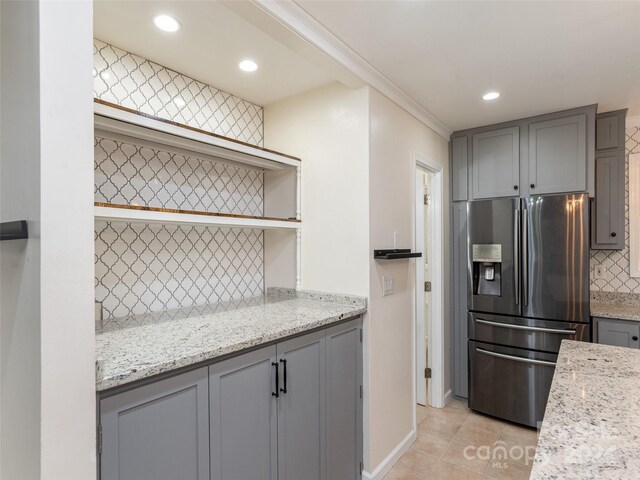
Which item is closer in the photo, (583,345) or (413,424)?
(583,345)

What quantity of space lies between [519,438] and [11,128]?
3.48 metres

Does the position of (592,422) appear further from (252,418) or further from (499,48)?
(499,48)

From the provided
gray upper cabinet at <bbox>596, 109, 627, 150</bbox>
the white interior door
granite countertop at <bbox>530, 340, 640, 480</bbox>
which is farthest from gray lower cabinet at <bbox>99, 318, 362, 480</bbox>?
gray upper cabinet at <bbox>596, 109, 627, 150</bbox>

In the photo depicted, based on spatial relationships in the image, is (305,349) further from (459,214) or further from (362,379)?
(459,214)

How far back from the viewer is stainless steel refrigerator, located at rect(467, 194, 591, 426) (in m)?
2.53

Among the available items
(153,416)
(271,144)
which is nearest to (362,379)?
(153,416)

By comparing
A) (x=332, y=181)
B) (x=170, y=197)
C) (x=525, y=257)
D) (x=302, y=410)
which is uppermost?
(x=332, y=181)

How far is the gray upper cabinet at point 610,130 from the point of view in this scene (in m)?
2.70

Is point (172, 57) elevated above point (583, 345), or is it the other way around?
point (172, 57)

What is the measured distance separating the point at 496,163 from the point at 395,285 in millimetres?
1523

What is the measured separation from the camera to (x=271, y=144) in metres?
2.63

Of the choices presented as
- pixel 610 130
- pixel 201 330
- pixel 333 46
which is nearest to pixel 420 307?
pixel 610 130

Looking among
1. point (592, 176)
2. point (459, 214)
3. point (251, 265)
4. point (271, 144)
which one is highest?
point (271, 144)

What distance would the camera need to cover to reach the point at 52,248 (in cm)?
88
